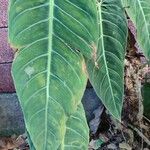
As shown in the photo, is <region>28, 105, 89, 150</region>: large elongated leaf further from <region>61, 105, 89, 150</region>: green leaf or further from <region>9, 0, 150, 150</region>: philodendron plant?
<region>9, 0, 150, 150</region>: philodendron plant

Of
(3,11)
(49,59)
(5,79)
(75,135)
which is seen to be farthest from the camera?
(5,79)

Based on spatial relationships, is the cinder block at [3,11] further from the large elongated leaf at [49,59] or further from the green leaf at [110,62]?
the large elongated leaf at [49,59]

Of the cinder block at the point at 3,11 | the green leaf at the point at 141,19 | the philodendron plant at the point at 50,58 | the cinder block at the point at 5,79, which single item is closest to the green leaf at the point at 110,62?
the green leaf at the point at 141,19

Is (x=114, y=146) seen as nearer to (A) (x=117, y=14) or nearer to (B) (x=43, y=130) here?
(A) (x=117, y=14)

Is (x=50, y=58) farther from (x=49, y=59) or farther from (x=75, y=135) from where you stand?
(x=75, y=135)

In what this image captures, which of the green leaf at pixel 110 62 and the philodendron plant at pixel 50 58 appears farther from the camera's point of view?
the green leaf at pixel 110 62

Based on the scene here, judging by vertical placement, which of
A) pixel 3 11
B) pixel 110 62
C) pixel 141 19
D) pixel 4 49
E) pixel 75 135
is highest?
pixel 141 19

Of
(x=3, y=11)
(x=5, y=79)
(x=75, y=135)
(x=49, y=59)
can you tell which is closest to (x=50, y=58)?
(x=49, y=59)
